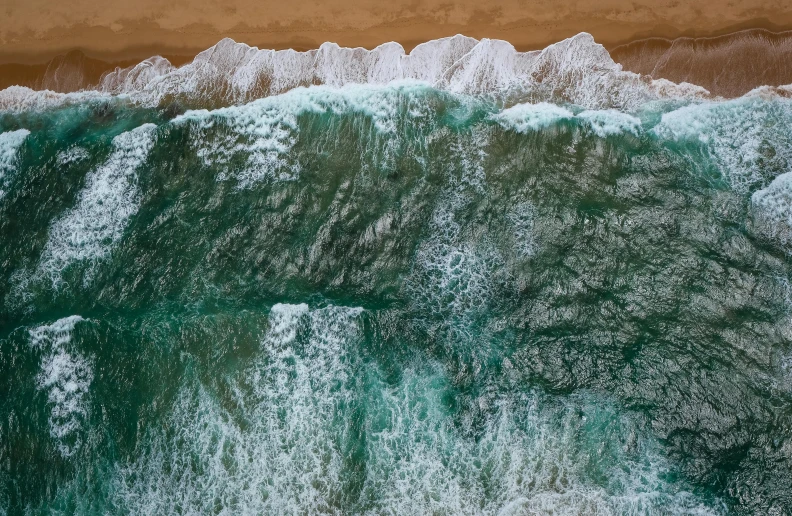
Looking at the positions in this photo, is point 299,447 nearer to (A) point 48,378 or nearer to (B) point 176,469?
(B) point 176,469

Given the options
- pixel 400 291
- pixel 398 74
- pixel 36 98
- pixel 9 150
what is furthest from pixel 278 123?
pixel 9 150

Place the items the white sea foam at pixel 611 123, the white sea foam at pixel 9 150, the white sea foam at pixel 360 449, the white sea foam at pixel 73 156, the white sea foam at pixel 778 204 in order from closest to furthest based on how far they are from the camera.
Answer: the white sea foam at pixel 360 449 < the white sea foam at pixel 778 204 < the white sea foam at pixel 611 123 < the white sea foam at pixel 73 156 < the white sea foam at pixel 9 150

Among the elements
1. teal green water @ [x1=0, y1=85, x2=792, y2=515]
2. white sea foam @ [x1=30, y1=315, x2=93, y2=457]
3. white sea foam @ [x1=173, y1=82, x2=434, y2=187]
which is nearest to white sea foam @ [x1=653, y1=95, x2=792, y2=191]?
teal green water @ [x1=0, y1=85, x2=792, y2=515]

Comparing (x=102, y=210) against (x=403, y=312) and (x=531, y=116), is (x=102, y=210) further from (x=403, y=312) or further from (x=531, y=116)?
(x=531, y=116)

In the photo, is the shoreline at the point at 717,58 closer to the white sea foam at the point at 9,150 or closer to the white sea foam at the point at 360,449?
the white sea foam at the point at 360,449

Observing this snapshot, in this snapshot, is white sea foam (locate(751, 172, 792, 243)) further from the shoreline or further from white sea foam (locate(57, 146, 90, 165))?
white sea foam (locate(57, 146, 90, 165))

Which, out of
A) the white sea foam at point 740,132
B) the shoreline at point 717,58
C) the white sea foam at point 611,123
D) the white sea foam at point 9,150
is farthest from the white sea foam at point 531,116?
the white sea foam at point 9,150

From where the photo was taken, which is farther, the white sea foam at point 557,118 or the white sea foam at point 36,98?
the white sea foam at point 36,98
